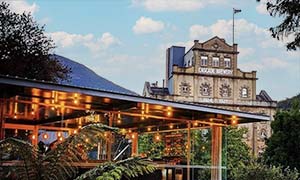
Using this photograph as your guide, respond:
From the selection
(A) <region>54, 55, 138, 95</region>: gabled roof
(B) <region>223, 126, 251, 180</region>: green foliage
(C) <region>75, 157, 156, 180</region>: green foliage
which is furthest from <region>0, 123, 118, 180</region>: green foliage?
(B) <region>223, 126, 251, 180</region>: green foliage

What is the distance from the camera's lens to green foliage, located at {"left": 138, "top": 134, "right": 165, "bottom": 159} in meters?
11.0

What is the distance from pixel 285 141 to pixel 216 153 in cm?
569

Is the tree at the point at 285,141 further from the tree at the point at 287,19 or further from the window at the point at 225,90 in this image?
the window at the point at 225,90

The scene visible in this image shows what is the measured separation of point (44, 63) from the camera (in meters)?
15.7

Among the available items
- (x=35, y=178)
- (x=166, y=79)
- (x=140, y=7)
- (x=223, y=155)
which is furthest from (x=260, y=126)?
(x=35, y=178)

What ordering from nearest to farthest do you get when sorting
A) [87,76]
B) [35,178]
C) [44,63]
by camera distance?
[35,178] < [44,63] < [87,76]

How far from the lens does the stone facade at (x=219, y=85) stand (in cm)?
3203

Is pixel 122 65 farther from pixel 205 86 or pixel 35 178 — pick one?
pixel 35 178

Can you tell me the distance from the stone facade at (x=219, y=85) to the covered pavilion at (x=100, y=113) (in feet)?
68.1

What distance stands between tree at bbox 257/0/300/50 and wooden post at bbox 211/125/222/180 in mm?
3177

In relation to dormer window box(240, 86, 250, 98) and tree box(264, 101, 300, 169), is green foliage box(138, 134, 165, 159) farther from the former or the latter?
dormer window box(240, 86, 250, 98)

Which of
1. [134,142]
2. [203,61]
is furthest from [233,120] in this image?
[203,61]

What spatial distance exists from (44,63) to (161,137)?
6227mm

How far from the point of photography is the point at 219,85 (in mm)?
32625
